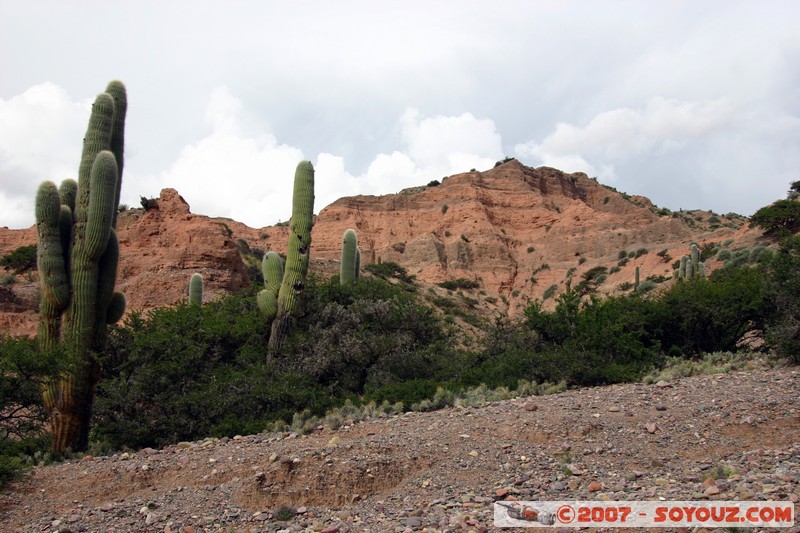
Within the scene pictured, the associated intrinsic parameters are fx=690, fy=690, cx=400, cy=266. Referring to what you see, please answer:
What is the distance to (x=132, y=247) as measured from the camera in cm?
3219

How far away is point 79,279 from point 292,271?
17.3 ft

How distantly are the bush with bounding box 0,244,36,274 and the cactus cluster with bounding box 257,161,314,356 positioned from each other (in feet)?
65.9

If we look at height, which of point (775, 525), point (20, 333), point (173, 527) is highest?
point (20, 333)

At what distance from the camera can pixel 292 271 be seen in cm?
1697

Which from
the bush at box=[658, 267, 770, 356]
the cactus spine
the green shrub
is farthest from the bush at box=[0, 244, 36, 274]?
the bush at box=[658, 267, 770, 356]

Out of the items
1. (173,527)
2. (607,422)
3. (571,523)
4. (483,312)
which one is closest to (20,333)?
(173,527)

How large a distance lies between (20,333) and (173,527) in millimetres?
21223

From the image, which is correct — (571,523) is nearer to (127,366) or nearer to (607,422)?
(607,422)

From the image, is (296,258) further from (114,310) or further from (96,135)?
(96,135)

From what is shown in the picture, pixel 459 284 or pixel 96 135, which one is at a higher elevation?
pixel 96 135

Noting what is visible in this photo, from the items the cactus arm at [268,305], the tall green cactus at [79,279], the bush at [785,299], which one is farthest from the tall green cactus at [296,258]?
the bush at [785,299]

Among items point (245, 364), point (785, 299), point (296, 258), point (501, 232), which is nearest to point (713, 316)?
point (785, 299)

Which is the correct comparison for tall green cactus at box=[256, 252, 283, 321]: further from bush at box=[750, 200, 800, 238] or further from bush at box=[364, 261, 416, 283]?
bush at box=[750, 200, 800, 238]

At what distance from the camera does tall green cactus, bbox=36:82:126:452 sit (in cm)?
1252
